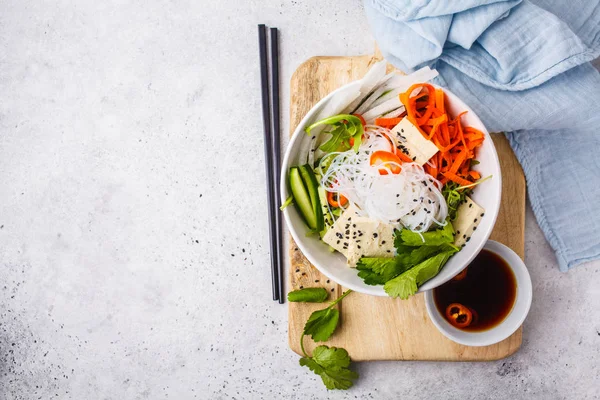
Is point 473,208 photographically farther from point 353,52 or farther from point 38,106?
point 38,106

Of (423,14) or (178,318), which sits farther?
(178,318)

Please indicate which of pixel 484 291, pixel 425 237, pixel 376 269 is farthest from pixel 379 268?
pixel 484 291

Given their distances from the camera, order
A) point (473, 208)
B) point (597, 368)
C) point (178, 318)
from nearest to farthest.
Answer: point (473, 208), point (597, 368), point (178, 318)

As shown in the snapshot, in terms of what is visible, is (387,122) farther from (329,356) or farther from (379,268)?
(329,356)

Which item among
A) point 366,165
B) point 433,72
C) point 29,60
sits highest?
point 433,72

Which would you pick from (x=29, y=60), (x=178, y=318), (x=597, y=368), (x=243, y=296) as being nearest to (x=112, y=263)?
(x=178, y=318)

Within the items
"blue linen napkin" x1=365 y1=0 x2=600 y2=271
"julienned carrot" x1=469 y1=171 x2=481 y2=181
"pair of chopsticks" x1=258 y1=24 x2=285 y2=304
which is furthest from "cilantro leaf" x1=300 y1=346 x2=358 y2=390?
"blue linen napkin" x1=365 y1=0 x2=600 y2=271

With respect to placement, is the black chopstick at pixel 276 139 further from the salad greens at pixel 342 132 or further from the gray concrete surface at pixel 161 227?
the salad greens at pixel 342 132

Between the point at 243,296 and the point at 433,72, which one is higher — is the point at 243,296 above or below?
below
